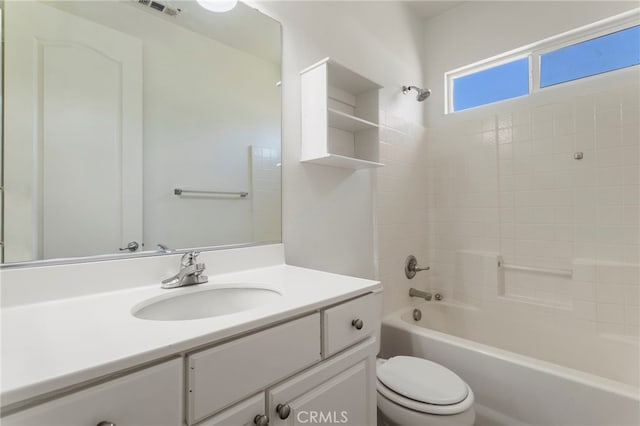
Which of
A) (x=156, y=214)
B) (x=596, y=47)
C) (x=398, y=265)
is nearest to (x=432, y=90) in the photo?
(x=596, y=47)

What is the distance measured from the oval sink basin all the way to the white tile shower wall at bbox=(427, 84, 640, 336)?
5.79 ft

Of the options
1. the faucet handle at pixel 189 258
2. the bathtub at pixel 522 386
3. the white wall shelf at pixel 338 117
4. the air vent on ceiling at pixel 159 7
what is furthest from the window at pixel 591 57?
the faucet handle at pixel 189 258

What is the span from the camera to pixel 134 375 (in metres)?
0.51

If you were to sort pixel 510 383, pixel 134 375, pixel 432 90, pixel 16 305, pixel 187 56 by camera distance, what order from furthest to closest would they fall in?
pixel 432 90
pixel 510 383
pixel 187 56
pixel 16 305
pixel 134 375

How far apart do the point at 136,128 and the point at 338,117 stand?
3.01ft

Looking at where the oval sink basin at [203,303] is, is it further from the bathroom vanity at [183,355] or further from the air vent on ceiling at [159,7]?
the air vent on ceiling at [159,7]

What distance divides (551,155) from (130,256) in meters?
2.35

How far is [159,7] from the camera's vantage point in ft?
3.60

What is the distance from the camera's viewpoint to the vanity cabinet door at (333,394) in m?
0.73

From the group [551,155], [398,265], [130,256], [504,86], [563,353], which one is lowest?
[563,353]

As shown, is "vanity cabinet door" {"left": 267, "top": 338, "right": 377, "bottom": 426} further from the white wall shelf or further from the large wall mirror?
the white wall shelf

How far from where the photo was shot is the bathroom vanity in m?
0.47

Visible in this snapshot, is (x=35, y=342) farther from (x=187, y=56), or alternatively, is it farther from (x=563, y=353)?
(x=563, y=353)

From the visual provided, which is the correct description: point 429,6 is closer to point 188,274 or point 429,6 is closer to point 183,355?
point 188,274
